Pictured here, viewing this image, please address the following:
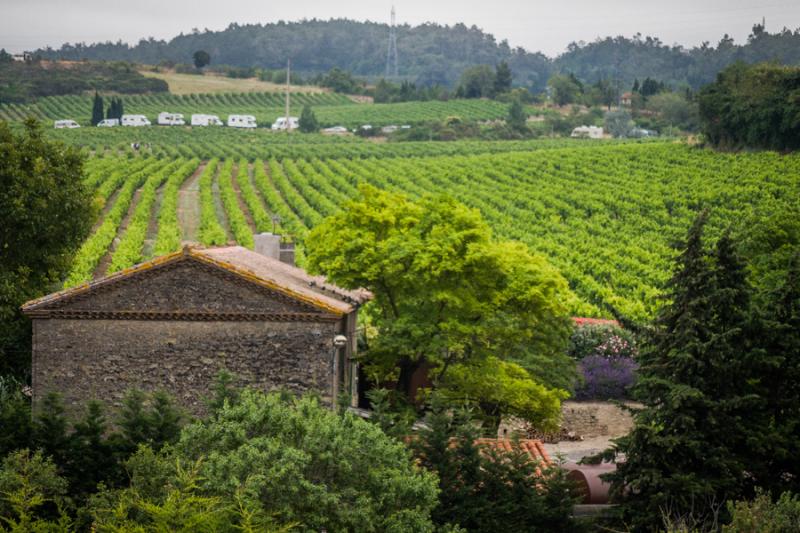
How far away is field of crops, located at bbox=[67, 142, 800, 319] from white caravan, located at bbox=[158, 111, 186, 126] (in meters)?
40.1

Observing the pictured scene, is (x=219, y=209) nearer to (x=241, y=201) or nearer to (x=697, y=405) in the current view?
(x=241, y=201)

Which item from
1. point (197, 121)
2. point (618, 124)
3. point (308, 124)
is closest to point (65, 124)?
point (197, 121)

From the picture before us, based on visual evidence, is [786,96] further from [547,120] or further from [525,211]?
[547,120]

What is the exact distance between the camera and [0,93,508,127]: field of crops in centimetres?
14825

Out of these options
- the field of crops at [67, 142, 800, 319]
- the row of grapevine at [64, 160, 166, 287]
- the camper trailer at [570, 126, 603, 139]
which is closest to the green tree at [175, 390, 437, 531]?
the row of grapevine at [64, 160, 166, 287]

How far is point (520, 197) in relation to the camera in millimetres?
80625

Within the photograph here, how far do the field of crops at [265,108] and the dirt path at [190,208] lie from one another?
57791 mm

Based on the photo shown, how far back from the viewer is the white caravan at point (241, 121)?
14273 cm

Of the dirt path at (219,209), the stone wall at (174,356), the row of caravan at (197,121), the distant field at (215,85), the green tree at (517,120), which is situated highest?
the distant field at (215,85)

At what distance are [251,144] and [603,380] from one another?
91.1m

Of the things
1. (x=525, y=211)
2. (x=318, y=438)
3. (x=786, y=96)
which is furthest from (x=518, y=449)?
(x=786, y=96)

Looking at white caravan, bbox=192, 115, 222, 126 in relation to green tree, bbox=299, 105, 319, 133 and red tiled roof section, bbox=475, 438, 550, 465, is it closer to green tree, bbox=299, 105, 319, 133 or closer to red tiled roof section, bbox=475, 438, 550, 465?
green tree, bbox=299, 105, 319, 133

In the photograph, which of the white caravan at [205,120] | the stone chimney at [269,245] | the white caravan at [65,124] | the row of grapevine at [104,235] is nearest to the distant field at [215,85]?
the white caravan at [205,120]

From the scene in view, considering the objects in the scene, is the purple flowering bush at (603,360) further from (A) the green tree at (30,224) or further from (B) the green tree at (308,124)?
(B) the green tree at (308,124)
